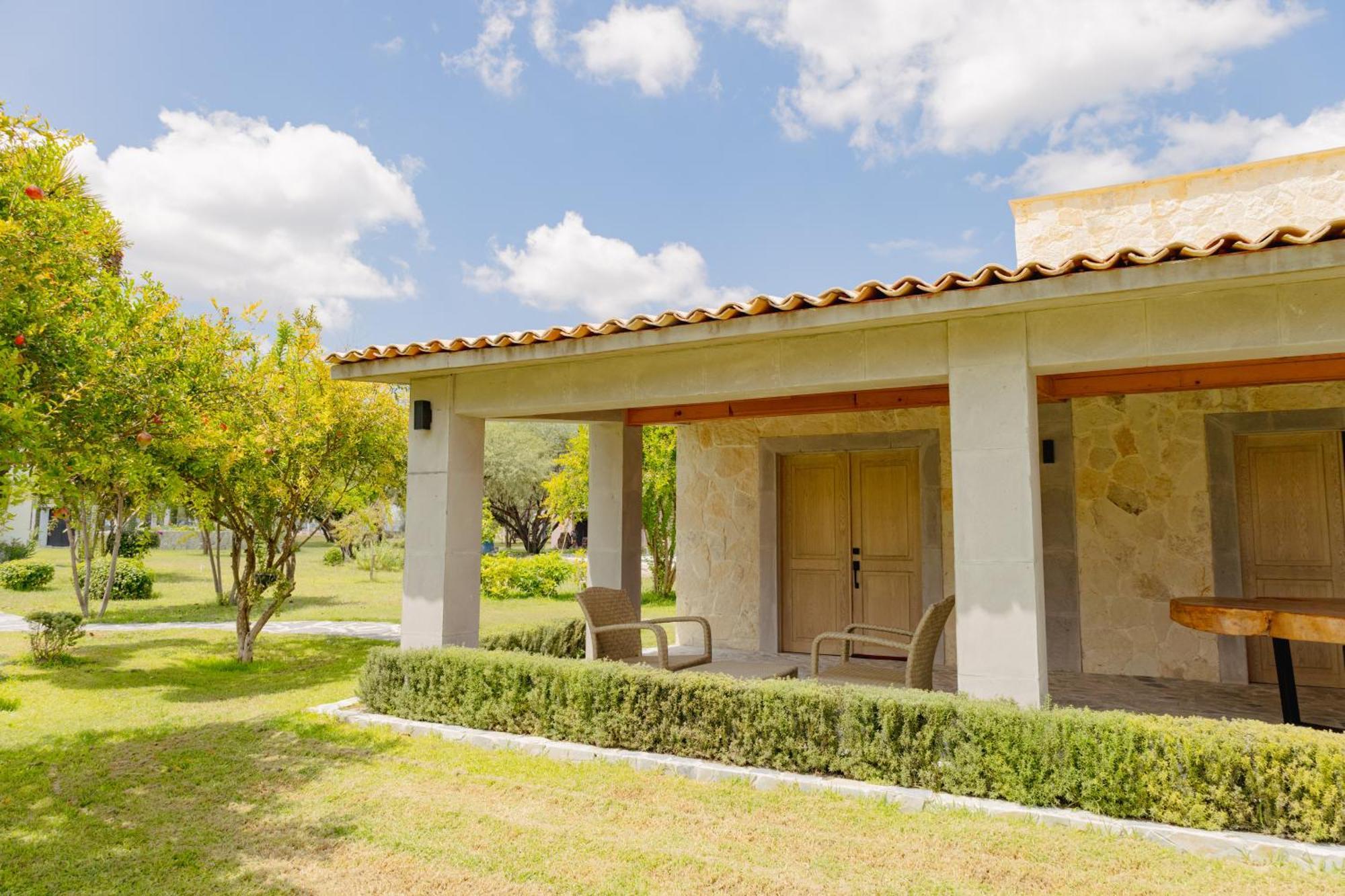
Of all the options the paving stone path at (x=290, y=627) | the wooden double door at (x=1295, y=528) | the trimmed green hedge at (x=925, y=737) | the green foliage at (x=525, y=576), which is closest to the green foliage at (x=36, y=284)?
the trimmed green hedge at (x=925, y=737)

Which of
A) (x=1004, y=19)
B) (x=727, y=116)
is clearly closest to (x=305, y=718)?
(x=1004, y=19)

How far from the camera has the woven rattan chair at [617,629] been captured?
5.85 meters

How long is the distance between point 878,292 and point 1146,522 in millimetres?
4897

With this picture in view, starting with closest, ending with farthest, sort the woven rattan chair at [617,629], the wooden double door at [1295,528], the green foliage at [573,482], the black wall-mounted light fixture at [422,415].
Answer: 1. the woven rattan chair at [617,629]
2. the black wall-mounted light fixture at [422,415]
3. the wooden double door at [1295,528]
4. the green foliage at [573,482]

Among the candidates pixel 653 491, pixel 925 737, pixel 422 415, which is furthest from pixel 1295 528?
pixel 653 491

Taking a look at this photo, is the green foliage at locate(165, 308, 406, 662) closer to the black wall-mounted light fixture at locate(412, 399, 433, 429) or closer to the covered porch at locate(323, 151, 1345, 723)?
the black wall-mounted light fixture at locate(412, 399, 433, 429)

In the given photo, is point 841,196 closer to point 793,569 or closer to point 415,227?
point 793,569

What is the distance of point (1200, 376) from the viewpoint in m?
6.27

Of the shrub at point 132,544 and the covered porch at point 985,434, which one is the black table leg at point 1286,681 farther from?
the shrub at point 132,544

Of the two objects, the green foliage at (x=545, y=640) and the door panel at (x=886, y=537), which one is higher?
the door panel at (x=886, y=537)

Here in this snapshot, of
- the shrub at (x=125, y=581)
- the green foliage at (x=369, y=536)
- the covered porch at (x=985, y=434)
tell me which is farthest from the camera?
the green foliage at (x=369, y=536)

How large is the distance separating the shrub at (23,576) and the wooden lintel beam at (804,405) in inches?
600

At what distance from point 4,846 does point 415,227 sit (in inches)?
1290

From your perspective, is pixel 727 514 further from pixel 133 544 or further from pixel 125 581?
pixel 133 544
